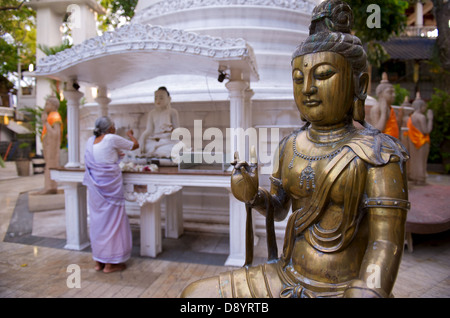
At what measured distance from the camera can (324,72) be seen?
4.93 ft

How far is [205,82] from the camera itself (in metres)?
6.49

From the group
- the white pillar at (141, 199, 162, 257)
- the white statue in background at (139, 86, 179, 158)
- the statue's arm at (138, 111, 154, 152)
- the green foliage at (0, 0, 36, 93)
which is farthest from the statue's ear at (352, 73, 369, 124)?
the green foliage at (0, 0, 36, 93)

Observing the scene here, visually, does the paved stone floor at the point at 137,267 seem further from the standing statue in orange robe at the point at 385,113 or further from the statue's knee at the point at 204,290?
the statue's knee at the point at 204,290

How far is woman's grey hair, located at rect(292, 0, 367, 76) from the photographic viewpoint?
4.89 ft

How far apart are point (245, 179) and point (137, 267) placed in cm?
324

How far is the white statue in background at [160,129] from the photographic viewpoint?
5.25 meters

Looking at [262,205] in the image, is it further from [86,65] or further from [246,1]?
[246,1]

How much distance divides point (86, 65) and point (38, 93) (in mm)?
13765

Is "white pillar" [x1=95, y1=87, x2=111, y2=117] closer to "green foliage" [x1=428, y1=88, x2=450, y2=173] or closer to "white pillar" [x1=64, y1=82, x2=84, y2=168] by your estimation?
"white pillar" [x1=64, y1=82, x2=84, y2=168]

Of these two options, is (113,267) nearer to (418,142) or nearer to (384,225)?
(384,225)

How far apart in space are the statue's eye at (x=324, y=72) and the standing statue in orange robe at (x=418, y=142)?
24.8ft

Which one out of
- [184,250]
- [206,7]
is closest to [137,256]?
[184,250]

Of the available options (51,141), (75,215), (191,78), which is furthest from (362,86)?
(51,141)

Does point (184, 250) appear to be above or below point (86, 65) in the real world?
below
